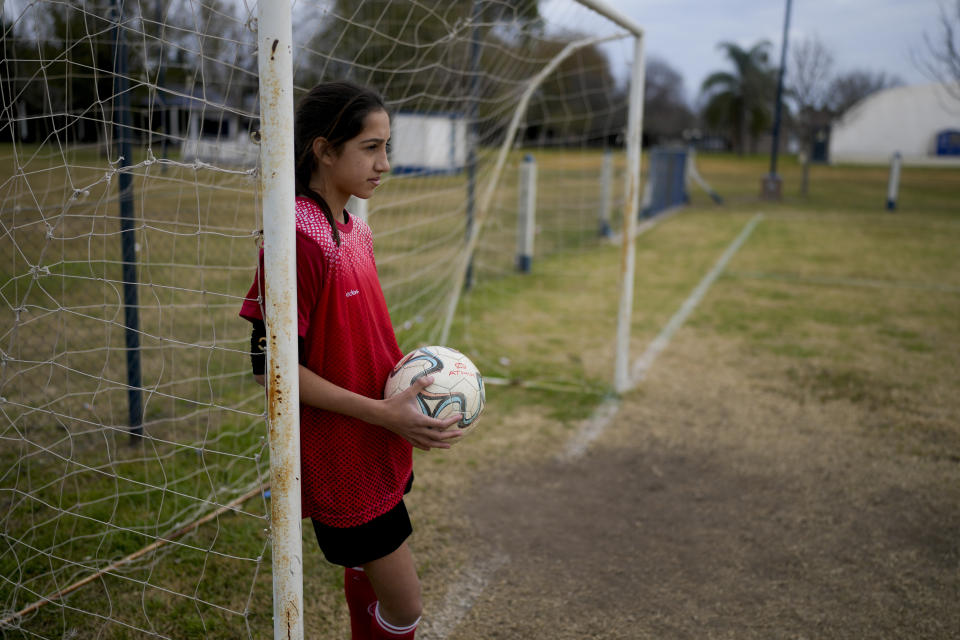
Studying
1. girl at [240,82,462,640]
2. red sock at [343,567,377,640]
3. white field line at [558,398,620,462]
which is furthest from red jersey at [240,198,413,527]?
white field line at [558,398,620,462]

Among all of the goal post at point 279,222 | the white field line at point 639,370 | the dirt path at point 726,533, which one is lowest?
the dirt path at point 726,533

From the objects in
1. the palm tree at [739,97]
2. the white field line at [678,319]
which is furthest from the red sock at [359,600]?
the palm tree at [739,97]

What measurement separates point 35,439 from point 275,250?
121 inches

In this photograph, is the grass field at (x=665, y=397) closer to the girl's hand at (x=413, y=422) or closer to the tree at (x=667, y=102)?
the girl's hand at (x=413, y=422)

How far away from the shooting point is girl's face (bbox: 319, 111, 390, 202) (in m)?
1.69

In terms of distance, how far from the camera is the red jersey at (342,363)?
1.68 m

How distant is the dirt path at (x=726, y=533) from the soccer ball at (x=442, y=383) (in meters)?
1.01

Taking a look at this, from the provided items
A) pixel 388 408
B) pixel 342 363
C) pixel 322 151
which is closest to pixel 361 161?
pixel 322 151

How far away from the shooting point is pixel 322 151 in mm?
1710

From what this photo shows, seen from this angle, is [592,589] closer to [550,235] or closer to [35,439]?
[35,439]

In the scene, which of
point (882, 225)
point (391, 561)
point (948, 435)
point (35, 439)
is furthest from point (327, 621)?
point (882, 225)

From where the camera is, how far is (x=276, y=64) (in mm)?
1596

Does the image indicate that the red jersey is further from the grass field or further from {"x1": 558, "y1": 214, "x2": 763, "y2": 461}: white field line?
{"x1": 558, "y1": 214, "x2": 763, "y2": 461}: white field line

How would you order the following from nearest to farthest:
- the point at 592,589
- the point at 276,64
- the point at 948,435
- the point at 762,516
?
the point at 276,64
the point at 592,589
the point at 762,516
the point at 948,435
